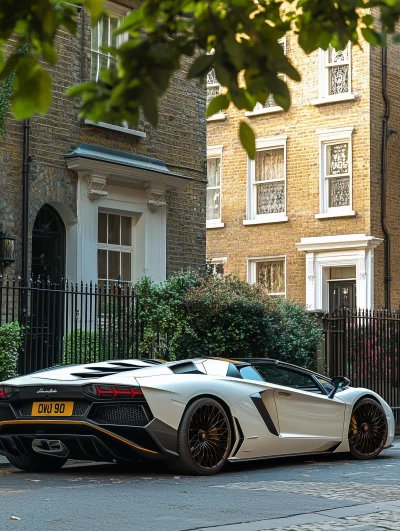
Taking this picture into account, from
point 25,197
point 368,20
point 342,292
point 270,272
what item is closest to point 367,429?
point 25,197

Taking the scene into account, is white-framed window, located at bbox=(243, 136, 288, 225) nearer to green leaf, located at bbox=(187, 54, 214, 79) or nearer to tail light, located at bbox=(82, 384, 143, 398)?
tail light, located at bbox=(82, 384, 143, 398)

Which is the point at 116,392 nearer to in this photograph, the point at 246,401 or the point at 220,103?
the point at 246,401

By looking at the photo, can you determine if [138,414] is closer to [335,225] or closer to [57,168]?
[57,168]

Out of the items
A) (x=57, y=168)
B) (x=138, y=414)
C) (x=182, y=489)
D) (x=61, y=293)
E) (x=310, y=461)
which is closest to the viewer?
(x=182, y=489)

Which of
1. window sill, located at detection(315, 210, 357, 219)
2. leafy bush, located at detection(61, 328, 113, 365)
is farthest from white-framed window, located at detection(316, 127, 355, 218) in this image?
leafy bush, located at detection(61, 328, 113, 365)

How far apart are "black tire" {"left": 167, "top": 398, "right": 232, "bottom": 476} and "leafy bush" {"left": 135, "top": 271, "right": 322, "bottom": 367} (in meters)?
5.53

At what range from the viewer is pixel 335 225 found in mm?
28672

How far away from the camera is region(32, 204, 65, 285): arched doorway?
Result: 59.7ft

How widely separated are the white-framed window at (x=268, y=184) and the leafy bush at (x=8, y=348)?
650 inches

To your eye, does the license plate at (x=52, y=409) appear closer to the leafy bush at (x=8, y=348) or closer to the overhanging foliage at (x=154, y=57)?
the leafy bush at (x=8, y=348)

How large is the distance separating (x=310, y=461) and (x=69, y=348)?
4382 millimetres

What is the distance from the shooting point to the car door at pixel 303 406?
11.9 m

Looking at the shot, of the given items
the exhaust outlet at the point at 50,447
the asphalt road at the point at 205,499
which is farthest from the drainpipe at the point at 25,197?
the exhaust outlet at the point at 50,447

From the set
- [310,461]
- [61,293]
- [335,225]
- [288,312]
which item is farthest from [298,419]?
[335,225]
